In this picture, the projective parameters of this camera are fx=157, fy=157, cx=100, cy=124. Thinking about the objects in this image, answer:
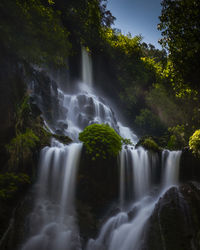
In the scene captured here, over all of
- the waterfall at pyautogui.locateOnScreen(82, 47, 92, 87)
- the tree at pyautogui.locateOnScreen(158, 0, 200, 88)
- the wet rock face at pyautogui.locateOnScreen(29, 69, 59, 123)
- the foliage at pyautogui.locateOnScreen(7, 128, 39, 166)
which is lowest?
the foliage at pyautogui.locateOnScreen(7, 128, 39, 166)

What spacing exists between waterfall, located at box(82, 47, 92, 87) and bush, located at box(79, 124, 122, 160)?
15.8 metres

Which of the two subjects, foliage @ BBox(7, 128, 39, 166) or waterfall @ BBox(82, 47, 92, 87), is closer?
foliage @ BBox(7, 128, 39, 166)

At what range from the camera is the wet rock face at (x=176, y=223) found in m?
3.69

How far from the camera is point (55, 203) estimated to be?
5.95 meters

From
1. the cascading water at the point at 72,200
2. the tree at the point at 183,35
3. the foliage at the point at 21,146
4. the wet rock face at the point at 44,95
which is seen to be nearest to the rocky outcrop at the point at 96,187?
the cascading water at the point at 72,200

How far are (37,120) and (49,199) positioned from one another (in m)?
3.92

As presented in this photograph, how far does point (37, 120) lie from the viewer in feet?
26.5

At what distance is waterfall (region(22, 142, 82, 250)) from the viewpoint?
15.5 ft

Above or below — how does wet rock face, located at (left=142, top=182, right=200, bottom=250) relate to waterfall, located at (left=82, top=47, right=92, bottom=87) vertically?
below

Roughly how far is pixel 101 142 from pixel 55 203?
2973mm

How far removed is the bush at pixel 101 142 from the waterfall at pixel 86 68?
622 inches

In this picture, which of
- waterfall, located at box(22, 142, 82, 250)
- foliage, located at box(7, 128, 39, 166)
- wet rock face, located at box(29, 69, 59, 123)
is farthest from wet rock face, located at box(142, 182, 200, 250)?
wet rock face, located at box(29, 69, 59, 123)

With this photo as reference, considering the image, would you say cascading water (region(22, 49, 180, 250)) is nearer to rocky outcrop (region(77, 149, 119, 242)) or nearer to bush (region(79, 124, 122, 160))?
rocky outcrop (region(77, 149, 119, 242))

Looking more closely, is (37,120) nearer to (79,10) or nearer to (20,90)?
(20,90)
